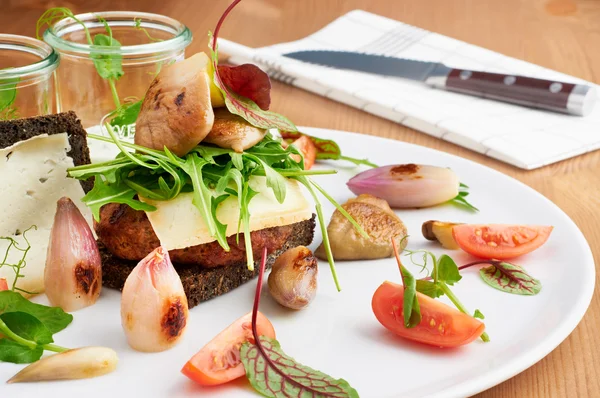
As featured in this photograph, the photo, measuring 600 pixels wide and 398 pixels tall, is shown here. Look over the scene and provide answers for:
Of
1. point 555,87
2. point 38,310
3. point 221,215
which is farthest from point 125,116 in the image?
point 555,87

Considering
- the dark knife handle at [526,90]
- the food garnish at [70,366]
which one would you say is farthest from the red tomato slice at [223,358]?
the dark knife handle at [526,90]

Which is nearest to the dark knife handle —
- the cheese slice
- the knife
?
the knife

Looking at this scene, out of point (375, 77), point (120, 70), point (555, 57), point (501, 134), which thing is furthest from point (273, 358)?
point (555, 57)

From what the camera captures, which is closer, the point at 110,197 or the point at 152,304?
the point at 152,304

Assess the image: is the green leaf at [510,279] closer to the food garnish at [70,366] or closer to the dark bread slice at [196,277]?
the dark bread slice at [196,277]

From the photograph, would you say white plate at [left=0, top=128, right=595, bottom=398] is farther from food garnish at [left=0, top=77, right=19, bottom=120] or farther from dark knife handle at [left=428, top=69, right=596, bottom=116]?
dark knife handle at [left=428, top=69, right=596, bottom=116]

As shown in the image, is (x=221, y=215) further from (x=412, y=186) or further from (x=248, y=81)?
(x=412, y=186)
